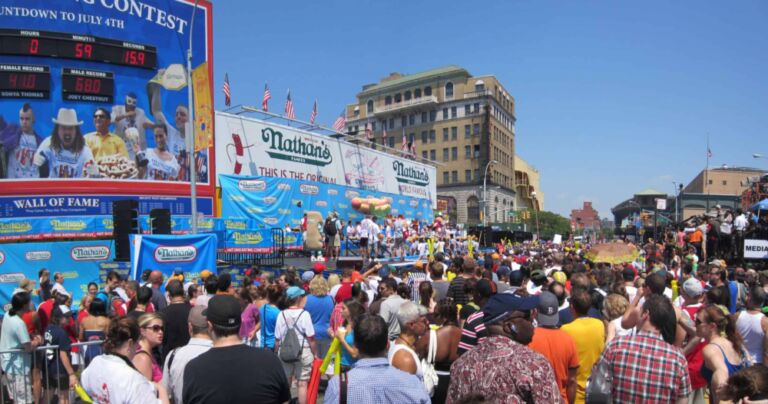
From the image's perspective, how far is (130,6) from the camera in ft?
59.7

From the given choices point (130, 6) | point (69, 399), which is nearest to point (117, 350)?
point (69, 399)

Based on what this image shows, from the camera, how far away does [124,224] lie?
13570 millimetres

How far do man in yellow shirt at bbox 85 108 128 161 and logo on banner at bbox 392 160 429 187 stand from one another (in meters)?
21.8

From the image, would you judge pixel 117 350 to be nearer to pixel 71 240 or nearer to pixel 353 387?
pixel 353 387

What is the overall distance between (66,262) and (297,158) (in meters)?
13.1

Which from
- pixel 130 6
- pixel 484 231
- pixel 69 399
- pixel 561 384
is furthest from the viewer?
pixel 484 231

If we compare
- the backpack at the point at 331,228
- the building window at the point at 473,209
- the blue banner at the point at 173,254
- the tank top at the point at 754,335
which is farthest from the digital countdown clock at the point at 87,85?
the building window at the point at 473,209

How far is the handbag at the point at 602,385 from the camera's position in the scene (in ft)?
11.7

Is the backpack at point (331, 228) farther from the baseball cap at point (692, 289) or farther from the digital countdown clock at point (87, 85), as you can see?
the baseball cap at point (692, 289)

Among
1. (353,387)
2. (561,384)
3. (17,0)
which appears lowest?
(561,384)

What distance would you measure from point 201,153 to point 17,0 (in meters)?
7.67

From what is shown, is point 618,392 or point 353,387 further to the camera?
point 618,392

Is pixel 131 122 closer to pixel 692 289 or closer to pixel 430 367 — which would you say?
pixel 430 367

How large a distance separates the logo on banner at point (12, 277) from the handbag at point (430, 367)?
563 inches
